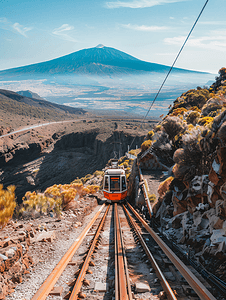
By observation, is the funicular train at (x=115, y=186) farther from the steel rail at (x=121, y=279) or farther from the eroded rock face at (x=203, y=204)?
the steel rail at (x=121, y=279)

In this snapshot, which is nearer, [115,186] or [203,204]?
[203,204]

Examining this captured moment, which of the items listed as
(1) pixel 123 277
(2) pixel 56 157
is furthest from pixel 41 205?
(2) pixel 56 157

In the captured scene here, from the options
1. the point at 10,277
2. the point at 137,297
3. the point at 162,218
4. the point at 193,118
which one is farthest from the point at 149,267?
the point at 193,118

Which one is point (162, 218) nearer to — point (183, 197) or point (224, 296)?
point (183, 197)

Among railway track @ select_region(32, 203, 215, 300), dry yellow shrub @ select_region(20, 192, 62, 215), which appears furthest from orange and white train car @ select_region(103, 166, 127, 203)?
railway track @ select_region(32, 203, 215, 300)

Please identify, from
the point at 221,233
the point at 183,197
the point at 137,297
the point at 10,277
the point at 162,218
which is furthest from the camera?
the point at 162,218

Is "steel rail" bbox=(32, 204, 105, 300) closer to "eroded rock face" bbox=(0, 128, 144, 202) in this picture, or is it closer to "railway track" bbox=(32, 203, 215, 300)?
"railway track" bbox=(32, 203, 215, 300)

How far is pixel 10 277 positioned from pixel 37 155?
79.8 metres

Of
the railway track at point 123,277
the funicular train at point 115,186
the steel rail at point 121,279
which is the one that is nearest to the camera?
the steel rail at point 121,279

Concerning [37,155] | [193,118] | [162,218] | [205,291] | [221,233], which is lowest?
[37,155]

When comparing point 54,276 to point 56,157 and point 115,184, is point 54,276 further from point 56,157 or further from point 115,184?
point 56,157

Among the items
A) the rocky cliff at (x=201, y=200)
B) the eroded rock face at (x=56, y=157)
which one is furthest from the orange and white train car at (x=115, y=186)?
the eroded rock face at (x=56, y=157)

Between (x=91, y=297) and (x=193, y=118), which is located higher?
→ (x=193, y=118)

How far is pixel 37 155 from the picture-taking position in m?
79.8
